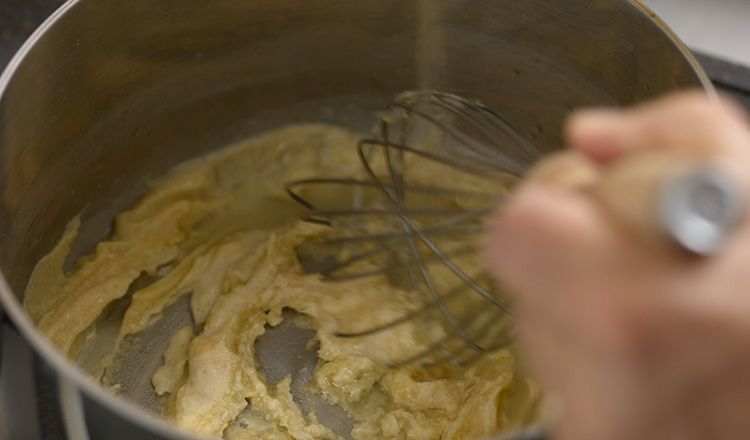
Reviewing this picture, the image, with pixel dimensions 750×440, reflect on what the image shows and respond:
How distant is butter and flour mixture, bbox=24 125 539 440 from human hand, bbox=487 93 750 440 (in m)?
0.37

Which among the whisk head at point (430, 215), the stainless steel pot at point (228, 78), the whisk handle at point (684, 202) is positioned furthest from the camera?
the whisk head at point (430, 215)

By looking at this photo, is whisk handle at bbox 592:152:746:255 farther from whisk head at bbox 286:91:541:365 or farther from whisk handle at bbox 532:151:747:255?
whisk head at bbox 286:91:541:365

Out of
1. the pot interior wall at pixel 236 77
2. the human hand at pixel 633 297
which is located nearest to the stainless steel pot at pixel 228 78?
the pot interior wall at pixel 236 77

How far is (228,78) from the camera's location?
0.90 m

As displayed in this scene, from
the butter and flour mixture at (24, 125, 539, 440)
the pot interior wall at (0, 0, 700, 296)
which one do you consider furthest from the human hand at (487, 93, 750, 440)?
the butter and flour mixture at (24, 125, 539, 440)

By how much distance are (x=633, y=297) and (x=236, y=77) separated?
0.65m

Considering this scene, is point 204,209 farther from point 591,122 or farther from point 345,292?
point 591,122

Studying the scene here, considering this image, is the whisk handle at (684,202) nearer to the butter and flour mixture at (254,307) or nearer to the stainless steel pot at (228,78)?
the stainless steel pot at (228,78)

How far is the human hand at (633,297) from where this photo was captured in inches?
13.5

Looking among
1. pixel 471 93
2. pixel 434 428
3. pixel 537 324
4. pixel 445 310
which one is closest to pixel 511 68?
pixel 471 93

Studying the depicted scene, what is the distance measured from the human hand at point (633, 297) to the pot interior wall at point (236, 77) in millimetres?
260

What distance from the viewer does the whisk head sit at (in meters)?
0.84

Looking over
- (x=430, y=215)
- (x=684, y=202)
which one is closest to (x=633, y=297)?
(x=684, y=202)

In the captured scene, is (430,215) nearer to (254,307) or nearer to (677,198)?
(254,307)
